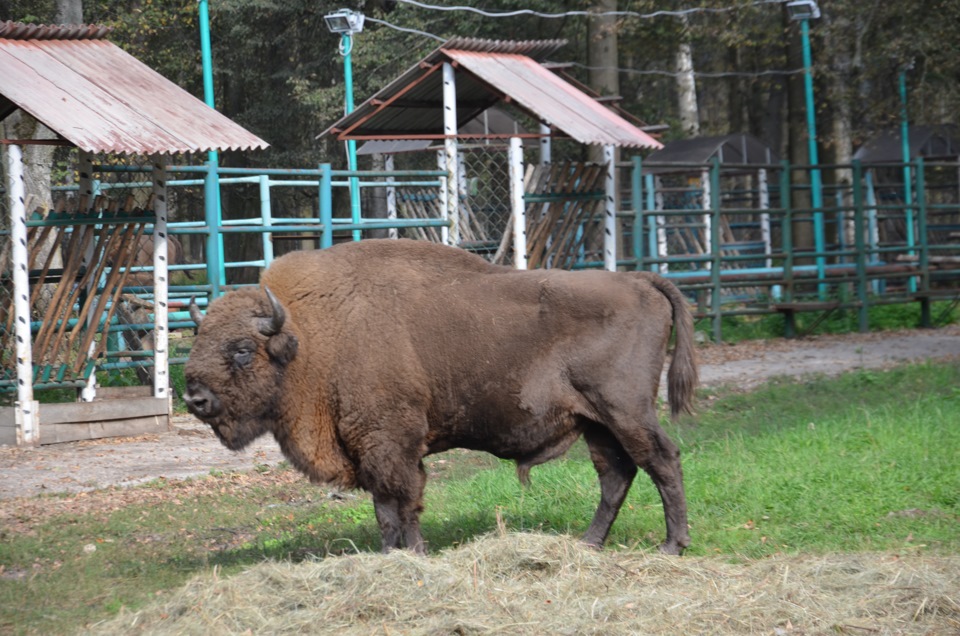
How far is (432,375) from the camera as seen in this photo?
638 centimetres

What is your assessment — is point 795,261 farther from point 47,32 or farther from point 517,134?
point 47,32

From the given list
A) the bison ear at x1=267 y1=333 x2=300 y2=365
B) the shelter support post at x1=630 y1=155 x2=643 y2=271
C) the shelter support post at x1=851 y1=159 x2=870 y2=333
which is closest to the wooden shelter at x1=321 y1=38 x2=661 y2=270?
the shelter support post at x1=630 y1=155 x2=643 y2=271

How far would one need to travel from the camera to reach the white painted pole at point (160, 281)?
10750 millimetres

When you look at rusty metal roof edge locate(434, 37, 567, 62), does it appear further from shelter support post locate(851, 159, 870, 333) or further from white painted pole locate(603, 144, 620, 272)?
shelter support post locate(851, 159, 870, 333)

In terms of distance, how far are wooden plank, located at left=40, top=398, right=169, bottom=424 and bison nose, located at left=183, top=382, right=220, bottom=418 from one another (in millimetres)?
4551

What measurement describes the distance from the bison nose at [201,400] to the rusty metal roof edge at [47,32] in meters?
6.08

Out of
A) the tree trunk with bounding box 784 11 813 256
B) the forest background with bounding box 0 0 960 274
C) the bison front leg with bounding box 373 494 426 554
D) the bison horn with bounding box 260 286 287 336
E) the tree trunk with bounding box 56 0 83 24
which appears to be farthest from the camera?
the tree trunk with bounding box 784 11 813 256

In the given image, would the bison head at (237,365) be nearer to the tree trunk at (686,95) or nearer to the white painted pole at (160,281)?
the white painted pole at (160,281)

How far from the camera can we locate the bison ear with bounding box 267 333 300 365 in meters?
6.16

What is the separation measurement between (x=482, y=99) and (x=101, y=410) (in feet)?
22.0

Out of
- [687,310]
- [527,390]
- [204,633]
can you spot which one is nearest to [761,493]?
[687,310]

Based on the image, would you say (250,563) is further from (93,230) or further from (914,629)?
(93,230)

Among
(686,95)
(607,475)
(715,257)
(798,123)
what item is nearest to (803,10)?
(798,123)

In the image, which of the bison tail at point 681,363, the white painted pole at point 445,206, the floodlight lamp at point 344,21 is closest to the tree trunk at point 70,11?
the floodlight lamp at point 344,21
